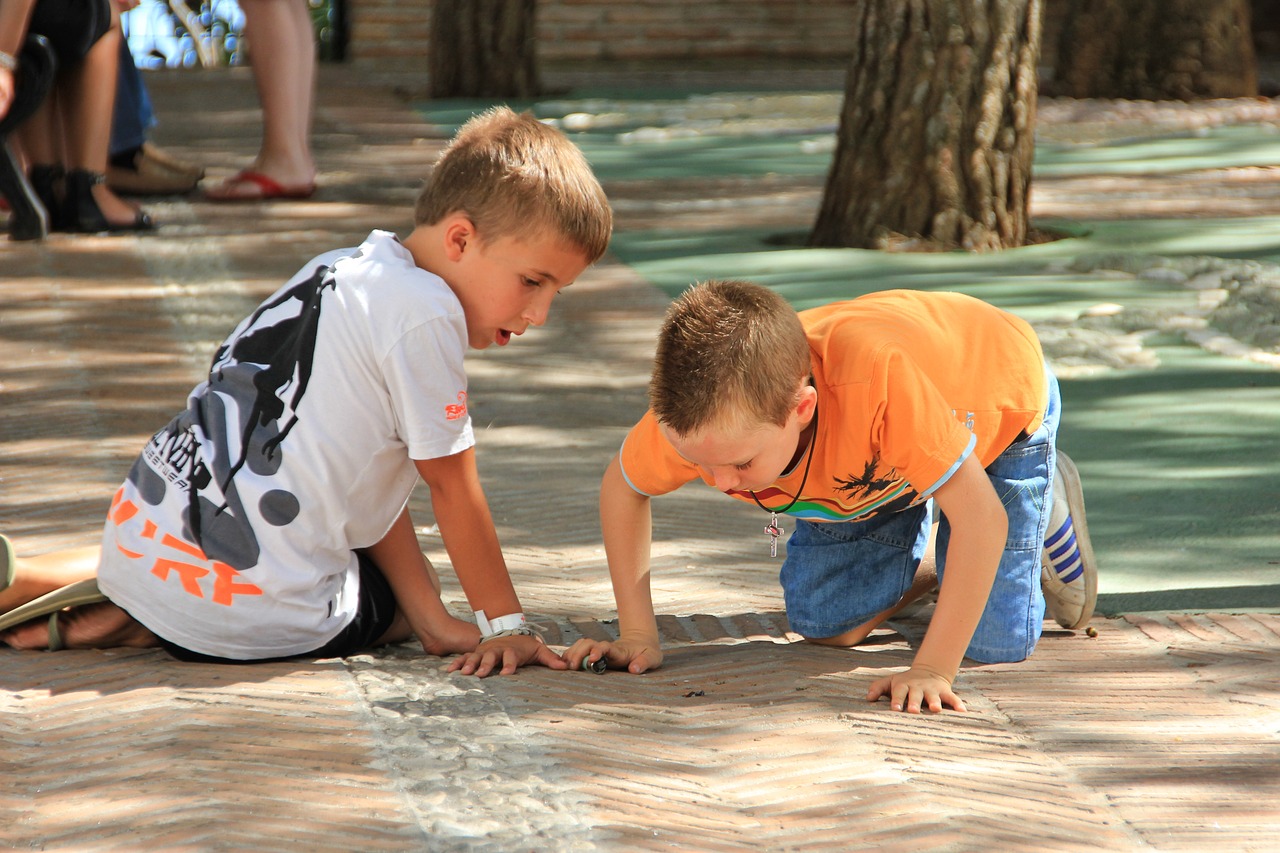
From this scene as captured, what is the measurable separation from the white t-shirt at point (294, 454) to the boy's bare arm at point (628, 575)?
0.32m

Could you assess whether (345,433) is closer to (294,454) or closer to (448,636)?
(294,454)

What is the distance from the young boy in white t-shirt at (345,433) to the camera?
244 cm

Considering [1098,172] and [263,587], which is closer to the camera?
[263,587]

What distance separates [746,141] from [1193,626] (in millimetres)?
6611

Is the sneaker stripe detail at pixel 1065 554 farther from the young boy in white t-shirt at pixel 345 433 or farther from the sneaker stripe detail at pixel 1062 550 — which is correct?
the young boy in white t-shirt at pixel 345 433

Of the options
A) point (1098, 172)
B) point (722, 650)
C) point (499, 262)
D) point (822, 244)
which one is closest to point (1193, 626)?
point (722, 650)

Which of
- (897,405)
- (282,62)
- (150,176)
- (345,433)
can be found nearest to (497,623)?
(345,433)

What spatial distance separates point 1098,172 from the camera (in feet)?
25.1

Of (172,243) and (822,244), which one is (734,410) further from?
(172,243)

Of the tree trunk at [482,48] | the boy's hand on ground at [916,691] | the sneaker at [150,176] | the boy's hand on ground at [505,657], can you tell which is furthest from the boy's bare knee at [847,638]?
the tree trunk at [482,48]

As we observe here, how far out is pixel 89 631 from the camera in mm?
2641

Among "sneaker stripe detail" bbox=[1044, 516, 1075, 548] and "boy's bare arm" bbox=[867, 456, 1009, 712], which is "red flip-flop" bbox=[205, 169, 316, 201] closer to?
"sneaker stripe detail" bbox=[1044, 516, 1075, 548]

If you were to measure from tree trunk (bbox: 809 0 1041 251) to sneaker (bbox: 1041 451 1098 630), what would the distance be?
3.27m

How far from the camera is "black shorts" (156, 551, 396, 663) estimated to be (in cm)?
257
